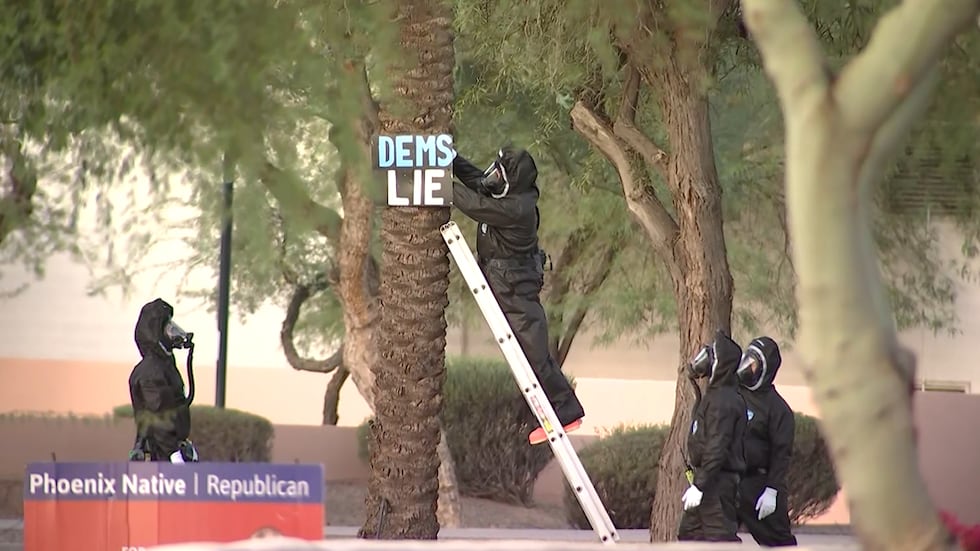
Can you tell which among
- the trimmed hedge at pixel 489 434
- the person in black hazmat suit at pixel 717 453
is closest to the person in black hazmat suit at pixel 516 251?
the person in black hazmat suit at pixel 717 453

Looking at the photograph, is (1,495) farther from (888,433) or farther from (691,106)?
(888,433)

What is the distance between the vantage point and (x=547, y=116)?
1798cm

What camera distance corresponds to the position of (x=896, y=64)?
18.0ft

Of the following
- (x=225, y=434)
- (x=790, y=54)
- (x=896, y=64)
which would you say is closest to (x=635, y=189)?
(x=225, y=434)

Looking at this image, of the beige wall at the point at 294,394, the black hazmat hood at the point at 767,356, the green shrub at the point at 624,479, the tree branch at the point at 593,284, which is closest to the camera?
the black hazmat hood at the point at 767,356

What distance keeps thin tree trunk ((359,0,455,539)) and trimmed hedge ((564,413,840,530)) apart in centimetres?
748

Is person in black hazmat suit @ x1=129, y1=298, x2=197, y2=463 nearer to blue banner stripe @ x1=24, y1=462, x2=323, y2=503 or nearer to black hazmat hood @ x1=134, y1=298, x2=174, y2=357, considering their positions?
black hazmat hood @ x1=134, y1=298, x2=174, y2=357

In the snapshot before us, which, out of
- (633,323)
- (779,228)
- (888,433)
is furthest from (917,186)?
(888,433)

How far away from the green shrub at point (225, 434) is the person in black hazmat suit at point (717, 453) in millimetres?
9552

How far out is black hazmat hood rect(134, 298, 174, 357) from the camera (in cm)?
1207

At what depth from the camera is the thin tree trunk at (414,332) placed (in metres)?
10.3

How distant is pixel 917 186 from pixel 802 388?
589cm

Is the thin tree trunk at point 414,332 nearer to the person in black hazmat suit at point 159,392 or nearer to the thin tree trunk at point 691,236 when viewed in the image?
the person in black hazmat suit at point 159,392

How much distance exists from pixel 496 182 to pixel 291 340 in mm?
12320
